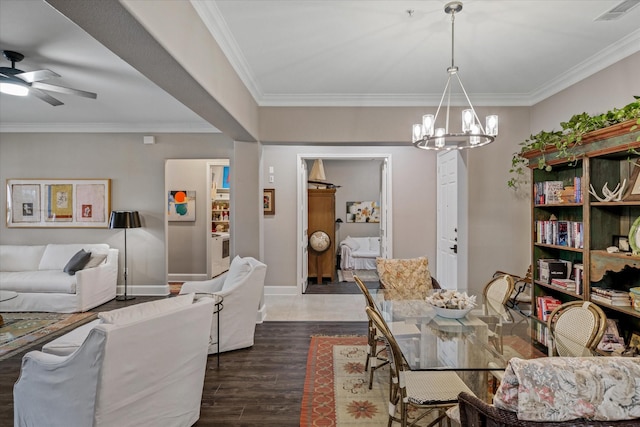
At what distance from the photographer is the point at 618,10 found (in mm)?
2379

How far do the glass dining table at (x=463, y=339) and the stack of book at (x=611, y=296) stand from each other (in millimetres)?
739

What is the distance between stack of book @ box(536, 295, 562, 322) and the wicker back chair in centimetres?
268

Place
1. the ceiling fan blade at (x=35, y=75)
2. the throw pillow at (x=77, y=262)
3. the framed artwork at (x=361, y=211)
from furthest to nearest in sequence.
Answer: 1. the framed artwork at (x=361, y=211)
2. the throw pillow at (x=77, y=262)
3. the ceiling fan blade at (x=35, y=75)

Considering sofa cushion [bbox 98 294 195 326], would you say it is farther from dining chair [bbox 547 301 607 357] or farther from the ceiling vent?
the ceiling vent

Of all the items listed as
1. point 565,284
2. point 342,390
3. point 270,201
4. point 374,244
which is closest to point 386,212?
point 270,201

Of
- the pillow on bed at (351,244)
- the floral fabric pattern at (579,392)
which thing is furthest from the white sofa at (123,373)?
the pillow on bed at (351,244)

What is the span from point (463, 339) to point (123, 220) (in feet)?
15.9

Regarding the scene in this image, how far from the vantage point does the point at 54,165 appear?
220 inches

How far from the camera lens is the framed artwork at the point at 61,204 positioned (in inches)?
218

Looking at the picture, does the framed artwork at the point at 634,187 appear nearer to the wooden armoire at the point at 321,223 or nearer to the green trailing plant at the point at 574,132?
the green trailing plant at the point at 574,132

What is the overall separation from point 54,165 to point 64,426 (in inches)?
198

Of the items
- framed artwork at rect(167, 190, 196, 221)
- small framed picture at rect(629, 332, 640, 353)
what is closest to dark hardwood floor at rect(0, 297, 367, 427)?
small framed picture at rect(629, 332, 640, 353)

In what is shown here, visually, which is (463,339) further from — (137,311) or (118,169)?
(118,169)

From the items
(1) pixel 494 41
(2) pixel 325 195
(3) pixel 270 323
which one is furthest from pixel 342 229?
(1) pixel 494 41
